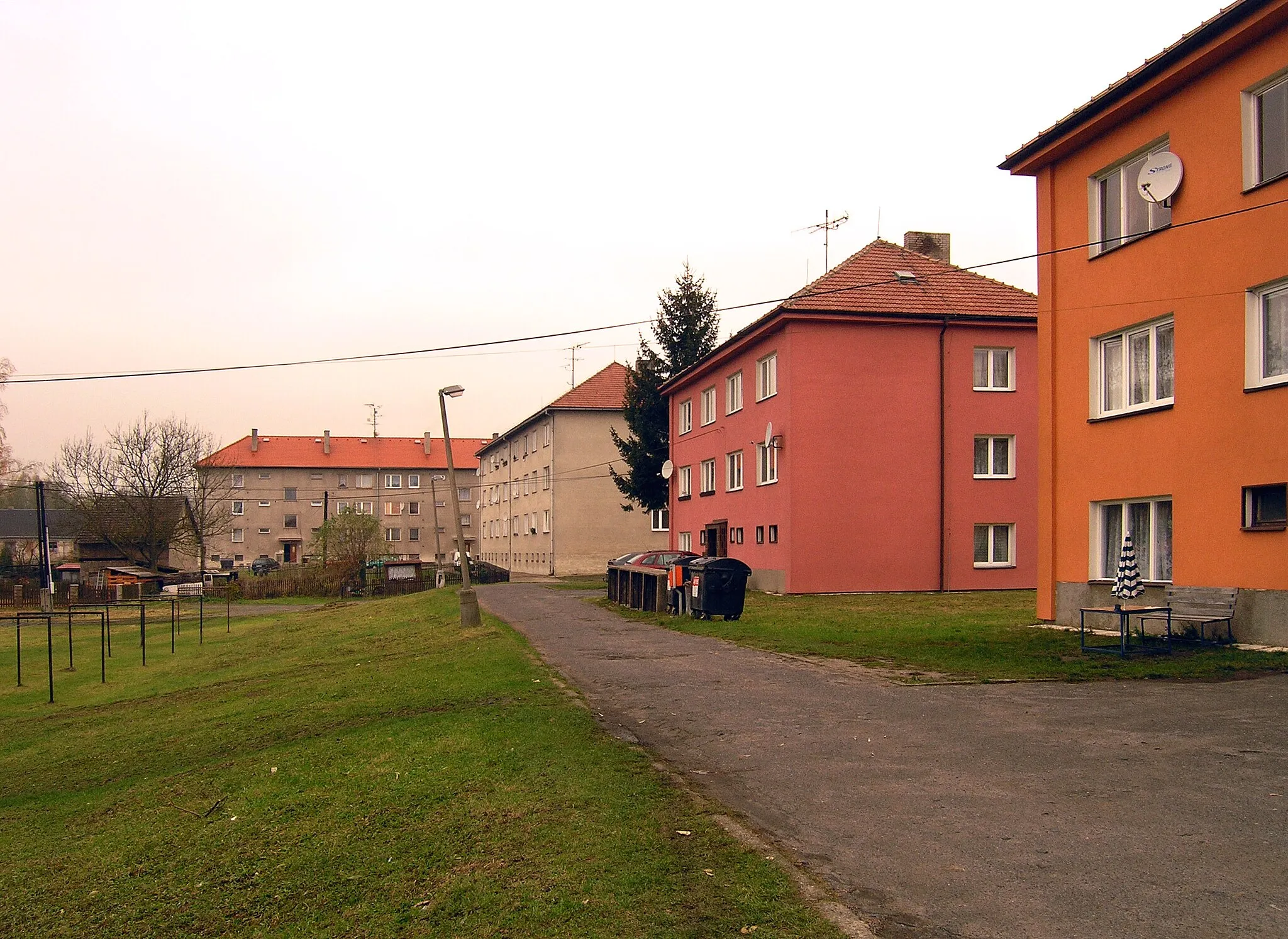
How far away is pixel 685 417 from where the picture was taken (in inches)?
1649

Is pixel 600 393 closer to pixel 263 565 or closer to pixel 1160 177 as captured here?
pixel 263 565

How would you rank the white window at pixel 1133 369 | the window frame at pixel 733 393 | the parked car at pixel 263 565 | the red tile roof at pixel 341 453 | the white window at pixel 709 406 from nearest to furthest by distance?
the white window at pixel 1133 369
the window frame at pixel 733 393
the white window at pixel 709 406
the parked car at pixel 263 565
the red tile roof at pixel 341 453

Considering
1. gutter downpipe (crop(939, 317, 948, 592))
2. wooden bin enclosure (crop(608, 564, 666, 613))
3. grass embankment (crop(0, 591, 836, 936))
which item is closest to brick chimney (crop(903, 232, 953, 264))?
gutter downpipe (crop(939, 317, 948, 592))

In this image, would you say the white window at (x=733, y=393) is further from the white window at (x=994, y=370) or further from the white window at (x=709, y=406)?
the white window at (x=994, y=370)

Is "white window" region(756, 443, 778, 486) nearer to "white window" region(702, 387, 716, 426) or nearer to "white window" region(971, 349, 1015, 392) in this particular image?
"white window" region(702, 387, 716, 426)

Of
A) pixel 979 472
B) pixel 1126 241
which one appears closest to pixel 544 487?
pixel 979 472

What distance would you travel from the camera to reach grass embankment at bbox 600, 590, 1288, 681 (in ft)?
39.6

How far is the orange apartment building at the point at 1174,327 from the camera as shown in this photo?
13.6 meters

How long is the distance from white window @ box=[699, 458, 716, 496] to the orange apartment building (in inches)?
768

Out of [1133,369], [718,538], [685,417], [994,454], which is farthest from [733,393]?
[1133,369]

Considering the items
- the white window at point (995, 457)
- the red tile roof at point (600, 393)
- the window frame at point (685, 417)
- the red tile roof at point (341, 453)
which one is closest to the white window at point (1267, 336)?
the white window at point (995, 457)

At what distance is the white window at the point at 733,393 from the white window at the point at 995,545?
27.7ft

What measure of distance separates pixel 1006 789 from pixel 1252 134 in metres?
11.2

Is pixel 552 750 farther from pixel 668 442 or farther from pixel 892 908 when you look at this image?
pixel 668 442
